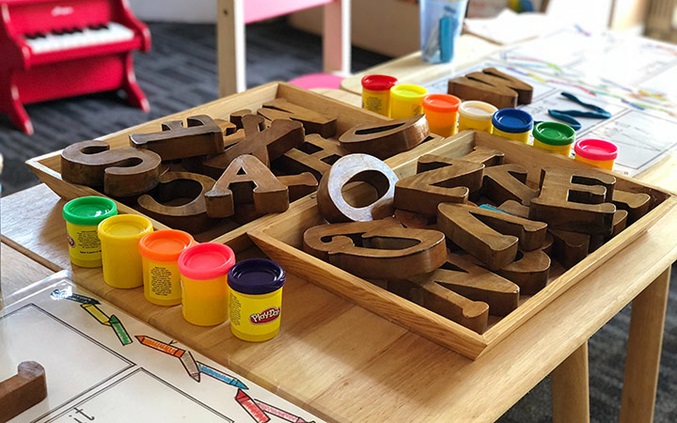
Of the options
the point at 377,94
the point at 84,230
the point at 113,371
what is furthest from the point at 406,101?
the point at 113,371

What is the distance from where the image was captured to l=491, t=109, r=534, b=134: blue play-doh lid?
4.35 ft

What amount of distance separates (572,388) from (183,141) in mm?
728

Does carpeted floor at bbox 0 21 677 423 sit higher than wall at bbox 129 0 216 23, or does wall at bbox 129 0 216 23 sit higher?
wall at bbox 129 0 216 23

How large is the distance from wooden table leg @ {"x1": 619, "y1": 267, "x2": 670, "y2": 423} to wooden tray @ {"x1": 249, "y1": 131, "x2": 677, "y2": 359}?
333 millimetres

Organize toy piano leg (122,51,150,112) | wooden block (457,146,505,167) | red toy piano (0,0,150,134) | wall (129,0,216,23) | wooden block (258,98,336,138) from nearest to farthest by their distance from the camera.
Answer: wooden block (457,146,505,167)
wooden block (258,98,336,138)
red toy piano (0,0,150,134)
toy piano leg (122,51,150,112)
wall (129,0,216,23)

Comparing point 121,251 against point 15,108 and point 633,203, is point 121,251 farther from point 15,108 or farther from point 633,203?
point 15,108

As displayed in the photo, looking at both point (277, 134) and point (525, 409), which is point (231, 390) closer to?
point (277, 134)

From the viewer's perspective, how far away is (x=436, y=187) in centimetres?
108

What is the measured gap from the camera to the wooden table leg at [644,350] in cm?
145

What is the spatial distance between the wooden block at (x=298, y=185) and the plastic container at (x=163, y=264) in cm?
21

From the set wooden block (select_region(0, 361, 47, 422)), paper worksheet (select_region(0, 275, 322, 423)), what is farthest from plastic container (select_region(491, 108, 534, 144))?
wooden block (select_region(0, 361, 47, 422))

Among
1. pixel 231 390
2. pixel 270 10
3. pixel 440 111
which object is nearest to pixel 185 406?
pixel 231 390

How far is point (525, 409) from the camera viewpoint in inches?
71.7

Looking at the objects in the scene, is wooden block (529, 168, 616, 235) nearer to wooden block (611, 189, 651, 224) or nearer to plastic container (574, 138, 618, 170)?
wooden block (611, 189, 651, 224)
